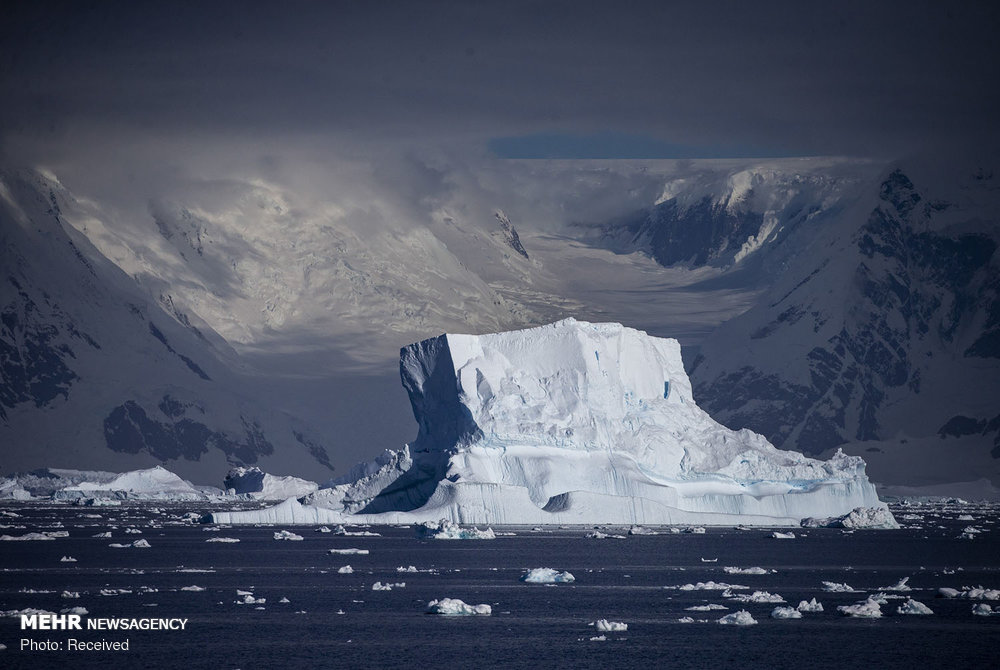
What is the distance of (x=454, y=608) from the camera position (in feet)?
153

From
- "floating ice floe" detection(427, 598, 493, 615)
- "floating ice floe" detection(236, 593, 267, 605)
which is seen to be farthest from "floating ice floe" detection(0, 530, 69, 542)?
"floating ice floe" detection(427, 598, 493, 615)

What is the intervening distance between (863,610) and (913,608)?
1.43m

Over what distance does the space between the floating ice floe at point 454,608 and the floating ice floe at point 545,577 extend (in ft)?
18.5

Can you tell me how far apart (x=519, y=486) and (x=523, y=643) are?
33950 mm

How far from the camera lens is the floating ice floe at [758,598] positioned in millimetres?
48594

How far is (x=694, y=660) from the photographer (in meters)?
39.5

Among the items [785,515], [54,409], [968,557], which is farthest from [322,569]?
[54,409]

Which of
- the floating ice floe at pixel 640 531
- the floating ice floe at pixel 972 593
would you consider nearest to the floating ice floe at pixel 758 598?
the floating ice floe at pixel 972 593

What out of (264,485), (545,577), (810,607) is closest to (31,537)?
(545,577)

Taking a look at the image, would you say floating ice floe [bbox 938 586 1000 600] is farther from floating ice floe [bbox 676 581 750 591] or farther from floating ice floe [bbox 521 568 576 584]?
floating ice floe [bbox 521 568 576 584]

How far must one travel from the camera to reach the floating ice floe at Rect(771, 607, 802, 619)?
1766 inches

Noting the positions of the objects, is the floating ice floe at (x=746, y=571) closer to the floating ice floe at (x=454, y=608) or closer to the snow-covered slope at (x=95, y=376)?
the floating ice floe at (x=454, y=608)

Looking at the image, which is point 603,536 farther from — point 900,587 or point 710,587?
point 900,587

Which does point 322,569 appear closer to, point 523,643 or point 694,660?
point 523,643
